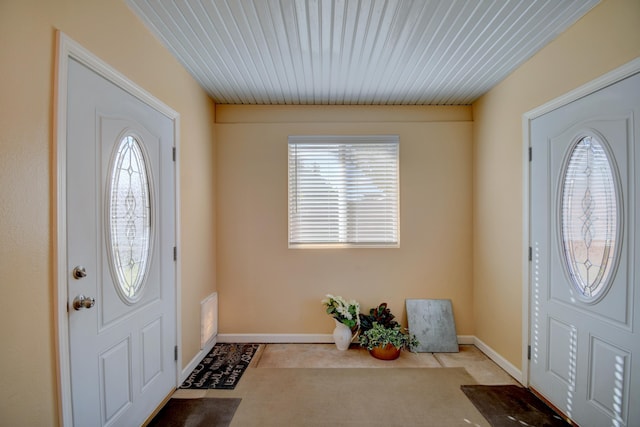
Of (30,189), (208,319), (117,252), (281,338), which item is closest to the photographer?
(30,189)

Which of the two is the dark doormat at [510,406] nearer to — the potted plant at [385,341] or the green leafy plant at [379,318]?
the potted plant at [385,341]

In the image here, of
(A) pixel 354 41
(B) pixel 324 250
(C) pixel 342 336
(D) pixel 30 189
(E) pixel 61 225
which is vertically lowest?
(C) pixel 342 336

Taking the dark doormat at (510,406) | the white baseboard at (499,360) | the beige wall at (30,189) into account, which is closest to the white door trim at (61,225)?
the beige wall at (30,189)

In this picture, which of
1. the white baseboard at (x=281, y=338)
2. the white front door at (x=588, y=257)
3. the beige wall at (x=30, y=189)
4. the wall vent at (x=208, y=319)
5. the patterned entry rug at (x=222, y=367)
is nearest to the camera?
the beige wall at (x=30, y=189)

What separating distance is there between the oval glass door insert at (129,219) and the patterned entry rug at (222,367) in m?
1.08

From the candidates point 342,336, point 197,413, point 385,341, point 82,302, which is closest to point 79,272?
point 82,302

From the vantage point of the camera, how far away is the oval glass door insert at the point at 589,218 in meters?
1.74

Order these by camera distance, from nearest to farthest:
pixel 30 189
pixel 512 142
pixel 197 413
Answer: pixel 30 189
pixel 197 413
pixel 512 142

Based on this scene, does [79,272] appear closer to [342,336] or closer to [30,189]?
[30,189]

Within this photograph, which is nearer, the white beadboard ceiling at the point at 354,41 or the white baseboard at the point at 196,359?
the white beadboard ceiling at the point at 354,41

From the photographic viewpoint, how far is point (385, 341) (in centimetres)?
289

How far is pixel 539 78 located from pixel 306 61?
5.92 feet

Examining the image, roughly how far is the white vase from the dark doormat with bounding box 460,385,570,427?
1.12m

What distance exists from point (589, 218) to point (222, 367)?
3074mm
